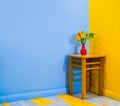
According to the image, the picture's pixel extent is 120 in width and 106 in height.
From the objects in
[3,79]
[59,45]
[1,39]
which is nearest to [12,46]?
[1,39]

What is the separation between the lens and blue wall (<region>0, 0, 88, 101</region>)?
3088mm

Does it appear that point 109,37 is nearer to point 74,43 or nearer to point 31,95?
point 74,43

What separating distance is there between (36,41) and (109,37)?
1084 millimetres

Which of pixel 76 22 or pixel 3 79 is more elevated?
pixel 76 22

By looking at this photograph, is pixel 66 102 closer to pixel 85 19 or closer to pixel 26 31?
pixel 26 31

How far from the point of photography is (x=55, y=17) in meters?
3.42

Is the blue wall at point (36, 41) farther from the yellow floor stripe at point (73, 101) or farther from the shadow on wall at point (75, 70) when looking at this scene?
the yellow floor stripe at point (73, 101)

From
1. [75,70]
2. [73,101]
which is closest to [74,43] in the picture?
[75,70]

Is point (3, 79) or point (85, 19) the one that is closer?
point (3, 79)

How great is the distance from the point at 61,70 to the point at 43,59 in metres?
0.38

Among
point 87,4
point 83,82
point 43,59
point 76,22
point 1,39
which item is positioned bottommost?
point 83,82

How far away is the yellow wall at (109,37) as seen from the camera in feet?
10.6

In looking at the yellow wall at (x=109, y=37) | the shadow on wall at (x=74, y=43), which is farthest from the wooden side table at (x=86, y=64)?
the shadow on wall at (x=74, y=43)

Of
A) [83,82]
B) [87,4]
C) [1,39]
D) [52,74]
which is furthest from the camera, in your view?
[87,4]
